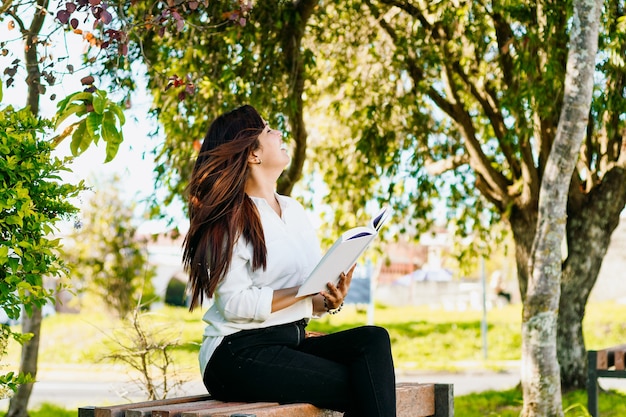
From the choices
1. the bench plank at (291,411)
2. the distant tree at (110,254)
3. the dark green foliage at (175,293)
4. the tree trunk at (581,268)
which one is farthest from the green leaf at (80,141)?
the dark green foliage at (175,293)

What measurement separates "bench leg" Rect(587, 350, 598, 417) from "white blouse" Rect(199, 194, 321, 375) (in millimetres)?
3163

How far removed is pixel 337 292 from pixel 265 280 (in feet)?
0.92

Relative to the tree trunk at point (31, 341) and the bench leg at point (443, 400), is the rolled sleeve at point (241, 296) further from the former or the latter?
the tree trunk at point (31, 341)

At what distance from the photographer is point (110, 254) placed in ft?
71.3

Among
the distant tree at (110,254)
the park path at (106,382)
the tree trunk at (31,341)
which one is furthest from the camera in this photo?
the distant tree at (110,254)

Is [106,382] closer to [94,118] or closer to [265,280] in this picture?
[94,118]

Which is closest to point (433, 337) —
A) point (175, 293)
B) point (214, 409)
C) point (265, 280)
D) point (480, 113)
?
point (480, 113)

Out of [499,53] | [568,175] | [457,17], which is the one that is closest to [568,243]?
[499,53]

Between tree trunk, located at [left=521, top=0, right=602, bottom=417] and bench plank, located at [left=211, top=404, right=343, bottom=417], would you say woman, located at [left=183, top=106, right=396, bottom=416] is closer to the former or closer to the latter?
bench plank, located at [left=211, top=404, right=343, bottom=417]

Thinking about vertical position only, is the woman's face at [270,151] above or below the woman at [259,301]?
above

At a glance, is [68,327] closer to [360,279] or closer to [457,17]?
[360,279]

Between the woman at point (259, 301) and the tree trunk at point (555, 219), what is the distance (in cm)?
270

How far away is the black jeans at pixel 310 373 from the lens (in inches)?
127

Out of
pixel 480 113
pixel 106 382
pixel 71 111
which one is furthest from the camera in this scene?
pixel 106 382
